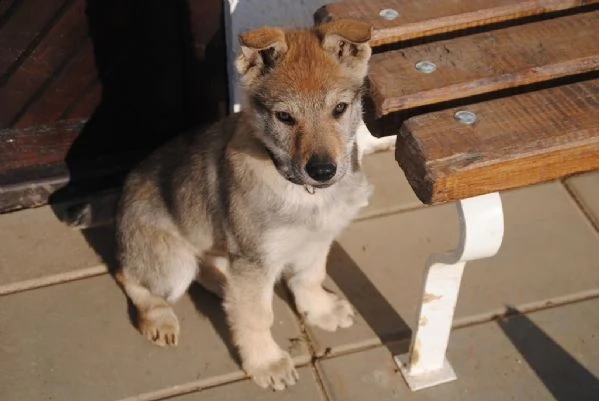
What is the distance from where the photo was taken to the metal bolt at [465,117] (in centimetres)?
302

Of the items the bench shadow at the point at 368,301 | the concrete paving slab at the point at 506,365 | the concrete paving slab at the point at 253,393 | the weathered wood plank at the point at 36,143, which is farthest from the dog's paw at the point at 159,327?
the weathered wood plank at the point at 36,143

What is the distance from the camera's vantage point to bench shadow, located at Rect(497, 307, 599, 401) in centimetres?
380

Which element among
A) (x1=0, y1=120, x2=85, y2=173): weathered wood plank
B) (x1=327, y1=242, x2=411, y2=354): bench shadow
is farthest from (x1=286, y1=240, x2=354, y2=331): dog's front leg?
(x1=0, y1=120, x2=85, y2=173): weathered wood plank

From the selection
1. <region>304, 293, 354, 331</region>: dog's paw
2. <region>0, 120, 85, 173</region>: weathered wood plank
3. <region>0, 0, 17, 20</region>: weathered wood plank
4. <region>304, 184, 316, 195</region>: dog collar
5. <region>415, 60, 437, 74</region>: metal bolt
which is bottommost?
<region>304, 293, 354, 331</region>: dog's paw

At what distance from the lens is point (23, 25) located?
413 cm

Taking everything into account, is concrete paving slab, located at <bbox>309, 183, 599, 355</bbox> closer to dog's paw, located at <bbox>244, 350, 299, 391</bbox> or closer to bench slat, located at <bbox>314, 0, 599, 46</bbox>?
dog's paw, located at <bbox>244, 350, 299, 391</bbox>

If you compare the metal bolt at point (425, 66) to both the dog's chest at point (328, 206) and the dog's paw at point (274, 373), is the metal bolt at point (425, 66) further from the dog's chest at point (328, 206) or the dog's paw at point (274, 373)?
the dog's paw at point (274, 373)

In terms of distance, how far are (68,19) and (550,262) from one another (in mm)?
2744

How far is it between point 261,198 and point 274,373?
2.88ft

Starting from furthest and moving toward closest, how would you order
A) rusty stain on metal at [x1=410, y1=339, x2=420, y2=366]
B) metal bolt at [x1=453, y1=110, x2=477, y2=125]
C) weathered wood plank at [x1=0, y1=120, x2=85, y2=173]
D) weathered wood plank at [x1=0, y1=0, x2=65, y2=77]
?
weathered wood plank at [x1=0, y1=120, x2=85, y2=173], weathered wood plank at [x1=0, y1=0, x2=65, y2=77], rusty stain on metal at [x1=410, y1=339, x2=420, y2=366], metal bolt at [x1=453, y1=110, x2=477, y2=125]

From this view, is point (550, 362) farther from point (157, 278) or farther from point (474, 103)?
point (157, 278)

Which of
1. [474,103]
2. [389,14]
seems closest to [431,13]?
[389,14]

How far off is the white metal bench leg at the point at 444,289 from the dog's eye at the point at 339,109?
0.57m

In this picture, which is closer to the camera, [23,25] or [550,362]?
[550,362]
